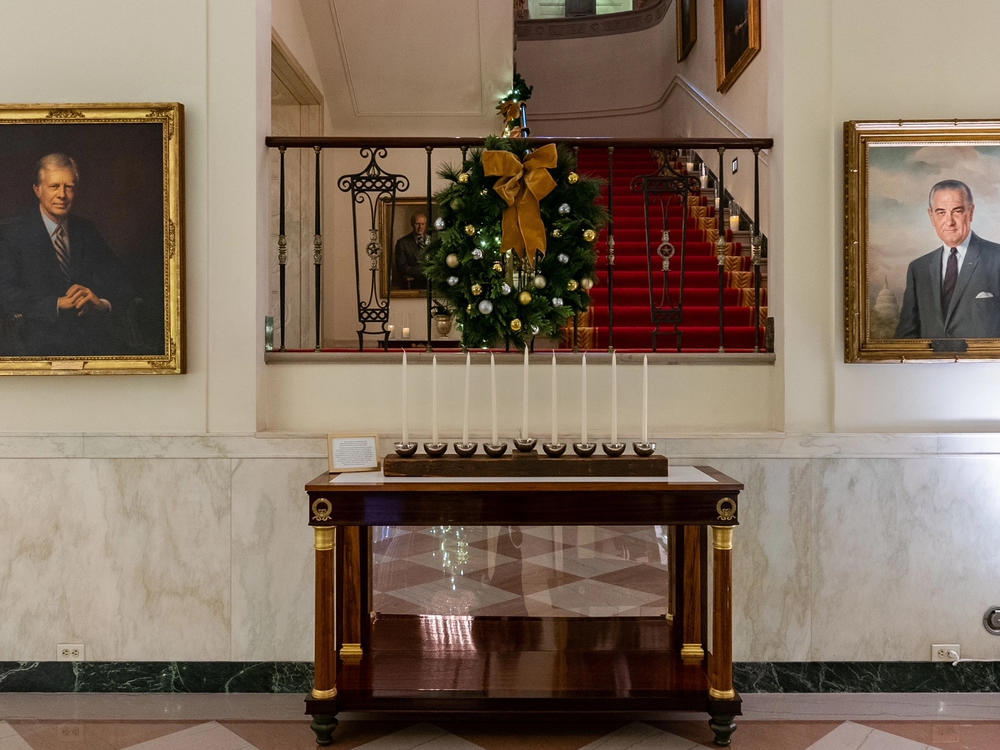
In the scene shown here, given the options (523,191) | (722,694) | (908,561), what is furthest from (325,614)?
(908,561)

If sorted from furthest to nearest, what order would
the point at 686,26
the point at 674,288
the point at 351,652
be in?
the point at 686,26 → the point at 674,288 → the point at 351,652

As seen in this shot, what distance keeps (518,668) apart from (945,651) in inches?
82.3

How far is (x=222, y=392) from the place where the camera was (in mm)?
3754

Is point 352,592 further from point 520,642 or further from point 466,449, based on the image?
point 466,449

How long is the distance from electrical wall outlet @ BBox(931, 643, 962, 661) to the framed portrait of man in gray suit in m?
1.39

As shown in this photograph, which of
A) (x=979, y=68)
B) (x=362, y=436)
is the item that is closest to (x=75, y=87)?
(x=362, y=436)

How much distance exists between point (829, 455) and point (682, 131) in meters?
7.47

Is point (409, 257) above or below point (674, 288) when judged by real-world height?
above

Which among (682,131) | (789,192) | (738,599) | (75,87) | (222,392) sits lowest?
(738,599)

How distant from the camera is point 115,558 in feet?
12.2

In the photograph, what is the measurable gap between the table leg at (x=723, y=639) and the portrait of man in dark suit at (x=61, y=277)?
290 cm

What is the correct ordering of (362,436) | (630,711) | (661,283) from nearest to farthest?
(630,711) < (362,436) < (661,283)

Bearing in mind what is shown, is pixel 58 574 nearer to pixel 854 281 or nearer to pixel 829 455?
pixel 829 455

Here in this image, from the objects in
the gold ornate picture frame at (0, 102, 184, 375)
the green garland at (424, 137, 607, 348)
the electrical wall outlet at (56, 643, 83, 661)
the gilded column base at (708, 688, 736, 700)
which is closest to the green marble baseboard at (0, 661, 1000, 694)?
the electrical wall outlet at (56, 643, 83, 661)
